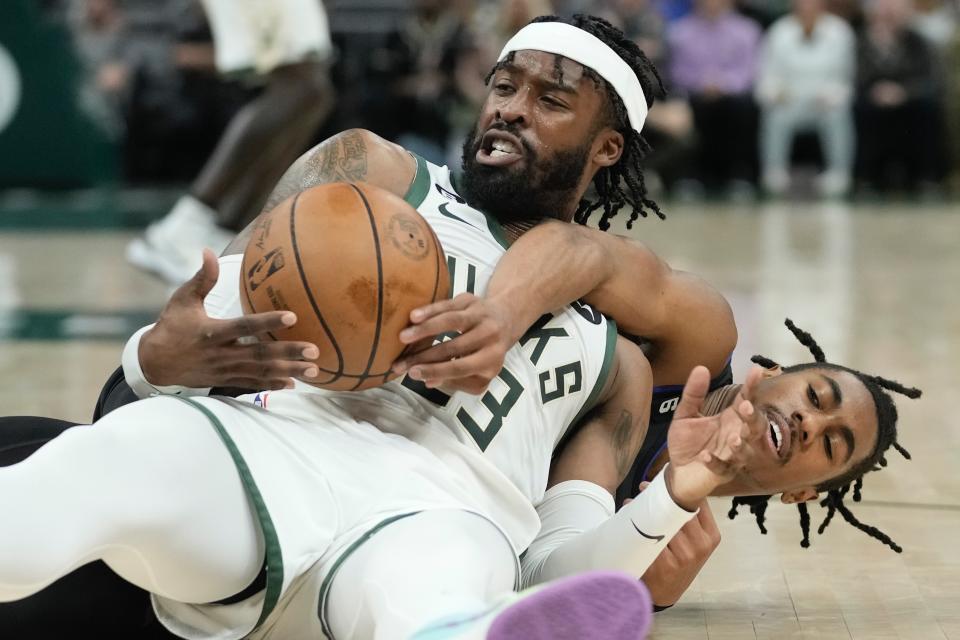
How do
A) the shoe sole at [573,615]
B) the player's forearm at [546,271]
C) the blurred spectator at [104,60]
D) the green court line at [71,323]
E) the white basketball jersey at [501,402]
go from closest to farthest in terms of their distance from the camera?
the shoe sole at [573,615]
the white basketball jersey at [501,402]
the player's forearm at [546,271]
the green court line at [71,323]
the blurred spectator at [104,60]

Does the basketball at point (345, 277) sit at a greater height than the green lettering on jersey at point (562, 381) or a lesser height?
greater

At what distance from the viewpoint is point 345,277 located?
2629 mm

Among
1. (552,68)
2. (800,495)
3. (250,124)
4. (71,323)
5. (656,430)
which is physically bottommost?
(71,323)

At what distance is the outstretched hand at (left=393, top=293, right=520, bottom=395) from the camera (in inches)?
106

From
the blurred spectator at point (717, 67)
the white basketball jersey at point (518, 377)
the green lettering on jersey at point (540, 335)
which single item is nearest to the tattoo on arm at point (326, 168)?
the white basketball jersey at point (518, 377)

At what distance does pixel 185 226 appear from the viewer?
664 centimetres

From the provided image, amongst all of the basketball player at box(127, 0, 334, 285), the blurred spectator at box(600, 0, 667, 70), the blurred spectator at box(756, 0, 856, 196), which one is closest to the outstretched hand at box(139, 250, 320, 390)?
the basketball player at box(127, 0, 334, 285)

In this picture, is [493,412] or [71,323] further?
[71,323]

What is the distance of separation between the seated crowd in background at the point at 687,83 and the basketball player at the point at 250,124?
4899mm

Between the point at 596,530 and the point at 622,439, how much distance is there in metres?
0.44

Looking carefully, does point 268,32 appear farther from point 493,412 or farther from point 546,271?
point 493,412

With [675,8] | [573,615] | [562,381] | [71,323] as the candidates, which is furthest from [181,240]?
[675,8]

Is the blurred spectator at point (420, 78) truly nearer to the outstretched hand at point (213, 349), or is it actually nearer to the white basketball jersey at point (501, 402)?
the white basketball jersey at point (501, 402)

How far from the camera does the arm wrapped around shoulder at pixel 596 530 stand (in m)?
2.71
